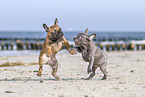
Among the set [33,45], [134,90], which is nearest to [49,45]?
[134,90]

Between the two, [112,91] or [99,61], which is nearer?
[112,91]

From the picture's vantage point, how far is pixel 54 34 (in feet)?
19.4

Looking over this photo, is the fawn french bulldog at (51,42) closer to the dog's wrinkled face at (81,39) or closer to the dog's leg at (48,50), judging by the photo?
the dog's leg at (48,50)

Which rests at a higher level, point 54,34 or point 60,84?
point 54,34

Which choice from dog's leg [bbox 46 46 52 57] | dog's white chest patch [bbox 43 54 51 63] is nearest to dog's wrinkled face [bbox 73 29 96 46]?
dog's leg [bbox 46 46 52 57]

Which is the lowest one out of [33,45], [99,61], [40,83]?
[33,45]

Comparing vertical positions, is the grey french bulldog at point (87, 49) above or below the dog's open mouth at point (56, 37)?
below

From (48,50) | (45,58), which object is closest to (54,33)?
(48,50)

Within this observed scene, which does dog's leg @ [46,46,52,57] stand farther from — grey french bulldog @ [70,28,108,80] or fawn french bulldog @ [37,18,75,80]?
grey french bulldog @ [70,28,108,80]

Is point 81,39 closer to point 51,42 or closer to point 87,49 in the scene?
point 87,49

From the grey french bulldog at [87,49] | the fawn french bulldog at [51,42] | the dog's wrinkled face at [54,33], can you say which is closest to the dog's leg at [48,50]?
the fawn french bulldog at [51,42]

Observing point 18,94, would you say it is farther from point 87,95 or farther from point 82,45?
point 82,45

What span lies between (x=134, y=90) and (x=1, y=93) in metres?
2.71

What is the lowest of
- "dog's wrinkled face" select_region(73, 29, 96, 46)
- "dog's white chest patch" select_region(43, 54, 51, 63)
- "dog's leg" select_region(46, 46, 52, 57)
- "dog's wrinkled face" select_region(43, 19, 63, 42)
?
"dog's white chest patch" select_region(43, 54, 51, 63)
